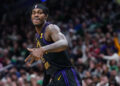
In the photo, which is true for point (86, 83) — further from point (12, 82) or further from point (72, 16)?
point (72, 16)

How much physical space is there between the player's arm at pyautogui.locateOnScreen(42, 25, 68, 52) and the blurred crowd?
2766 mm

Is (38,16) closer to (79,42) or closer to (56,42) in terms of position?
(56,42)

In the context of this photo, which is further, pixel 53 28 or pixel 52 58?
pixel 52 58

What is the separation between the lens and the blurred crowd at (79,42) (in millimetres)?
8672

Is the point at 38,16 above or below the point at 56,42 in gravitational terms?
above

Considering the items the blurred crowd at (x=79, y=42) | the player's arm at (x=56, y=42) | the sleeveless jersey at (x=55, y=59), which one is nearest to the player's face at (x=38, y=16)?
the sleeveless jersey at (x=55, y=59)

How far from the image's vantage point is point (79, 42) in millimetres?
10336

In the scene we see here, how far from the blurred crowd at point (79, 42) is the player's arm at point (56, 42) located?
9.08 feet

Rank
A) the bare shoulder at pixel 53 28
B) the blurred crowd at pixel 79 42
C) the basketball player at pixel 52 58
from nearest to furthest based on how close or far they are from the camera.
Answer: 1. the bare shoulder at pixel 53 28
2. the basketball player at pixel 52 58
3. the blurred crowd at pixel 79 42

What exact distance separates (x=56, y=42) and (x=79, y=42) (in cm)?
662

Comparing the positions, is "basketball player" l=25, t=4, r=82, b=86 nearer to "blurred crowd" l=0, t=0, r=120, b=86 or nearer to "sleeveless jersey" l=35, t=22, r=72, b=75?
"sleeveless jersey" l=35, t=22, r=72, b=75

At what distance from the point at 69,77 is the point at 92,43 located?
5901mm

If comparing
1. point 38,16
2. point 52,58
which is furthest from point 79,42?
point 38,16

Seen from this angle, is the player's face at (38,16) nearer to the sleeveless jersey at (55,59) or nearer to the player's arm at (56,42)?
the sleeveless jersey at (55,59)
